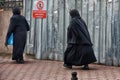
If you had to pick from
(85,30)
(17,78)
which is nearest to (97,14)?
(85,30)

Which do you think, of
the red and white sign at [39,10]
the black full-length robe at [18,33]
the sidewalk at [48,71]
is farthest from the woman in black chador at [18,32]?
the red and white sign at [39,10]

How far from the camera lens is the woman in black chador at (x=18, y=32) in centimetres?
1375

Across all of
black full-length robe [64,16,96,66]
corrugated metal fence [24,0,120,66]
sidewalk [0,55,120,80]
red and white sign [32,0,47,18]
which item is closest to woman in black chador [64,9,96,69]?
black full-length robe [64,16,96,66]

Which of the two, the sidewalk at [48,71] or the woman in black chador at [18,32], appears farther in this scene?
the woman in black chador at [18,32]

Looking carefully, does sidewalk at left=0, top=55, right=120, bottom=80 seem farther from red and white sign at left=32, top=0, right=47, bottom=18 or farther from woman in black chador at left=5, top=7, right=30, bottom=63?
red and white sign at left=32, top=0, right=47, bottom=18

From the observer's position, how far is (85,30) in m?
12.5

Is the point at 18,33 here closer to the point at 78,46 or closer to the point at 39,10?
the point at 39,10

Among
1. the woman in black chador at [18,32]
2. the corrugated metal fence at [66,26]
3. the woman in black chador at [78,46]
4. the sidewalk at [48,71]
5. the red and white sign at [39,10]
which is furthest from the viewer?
the red and white sign at [39,10]

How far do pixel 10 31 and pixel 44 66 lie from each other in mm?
1610

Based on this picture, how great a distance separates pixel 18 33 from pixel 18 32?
3 cm

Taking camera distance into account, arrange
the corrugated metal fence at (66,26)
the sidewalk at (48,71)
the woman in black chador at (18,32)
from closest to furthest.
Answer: the sidewalk at (48,71)
the corrugated metal fence at (66,26)
the woman in black chador at (18,32)

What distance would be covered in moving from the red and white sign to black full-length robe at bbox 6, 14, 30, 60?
73 centimetres

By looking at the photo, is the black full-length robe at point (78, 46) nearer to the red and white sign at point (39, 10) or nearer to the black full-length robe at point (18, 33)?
the black full-length robe at point (18, 33)

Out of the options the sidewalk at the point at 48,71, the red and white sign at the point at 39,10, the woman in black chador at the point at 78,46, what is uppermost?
the red and white sign at the point at 39,10
